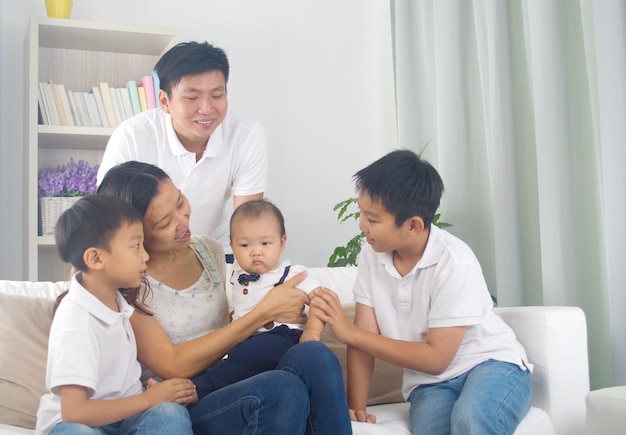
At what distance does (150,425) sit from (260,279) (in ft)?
1.66

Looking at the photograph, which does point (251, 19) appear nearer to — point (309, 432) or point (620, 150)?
point (620, 150)

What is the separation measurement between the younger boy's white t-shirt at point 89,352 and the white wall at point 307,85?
2.49 meters

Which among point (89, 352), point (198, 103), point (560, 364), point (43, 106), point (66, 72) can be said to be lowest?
point (560, 364)

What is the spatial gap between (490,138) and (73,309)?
7.00 ft

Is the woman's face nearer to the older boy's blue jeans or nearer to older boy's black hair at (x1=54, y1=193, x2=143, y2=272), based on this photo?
older boy's black hair at (x1=54, y1=193, x2=143, y2=272)

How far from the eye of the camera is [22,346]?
176 centimetres

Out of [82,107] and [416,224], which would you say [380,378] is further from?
[82,107]

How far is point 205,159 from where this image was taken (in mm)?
2477

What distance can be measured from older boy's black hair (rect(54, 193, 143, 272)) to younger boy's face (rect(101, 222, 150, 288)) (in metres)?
0.01

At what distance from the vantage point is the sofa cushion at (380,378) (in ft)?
7.09

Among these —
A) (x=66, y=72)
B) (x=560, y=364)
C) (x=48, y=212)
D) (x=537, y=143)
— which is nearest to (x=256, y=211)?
(x=560, y=364)

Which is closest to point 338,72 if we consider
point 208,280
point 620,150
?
point 620,150

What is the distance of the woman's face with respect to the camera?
1649mm

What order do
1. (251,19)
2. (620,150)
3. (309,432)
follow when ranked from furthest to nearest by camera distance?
(251,19) < (620,150) < (309,432)
